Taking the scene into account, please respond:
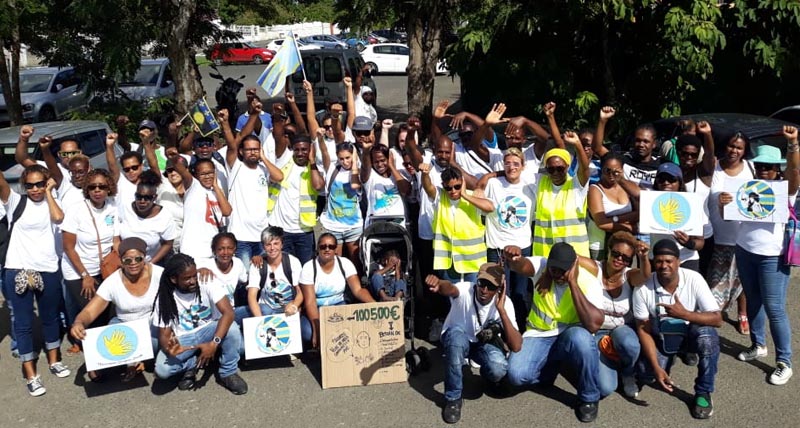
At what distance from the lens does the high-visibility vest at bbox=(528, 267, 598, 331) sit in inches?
225

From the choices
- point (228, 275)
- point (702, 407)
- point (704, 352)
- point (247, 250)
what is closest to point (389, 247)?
Result: point (247, 250)

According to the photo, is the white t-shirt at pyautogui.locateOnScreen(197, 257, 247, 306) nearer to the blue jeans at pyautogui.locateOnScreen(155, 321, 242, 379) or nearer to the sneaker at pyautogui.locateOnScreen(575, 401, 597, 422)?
the blue jeans at pyautogui.locateOnScreen(155, 321, 242, 379)

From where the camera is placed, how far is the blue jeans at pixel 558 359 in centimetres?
547

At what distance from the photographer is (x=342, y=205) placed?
7.13 meters

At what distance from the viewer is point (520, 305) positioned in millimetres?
6617

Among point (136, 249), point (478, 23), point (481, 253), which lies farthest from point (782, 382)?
point (478, 23)

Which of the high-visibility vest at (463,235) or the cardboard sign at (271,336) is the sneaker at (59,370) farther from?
the high-visibility vest at (463,235)

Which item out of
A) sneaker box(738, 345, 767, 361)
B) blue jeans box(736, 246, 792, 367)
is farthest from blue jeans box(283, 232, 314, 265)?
sneaker box(738, 345, 767, 361)

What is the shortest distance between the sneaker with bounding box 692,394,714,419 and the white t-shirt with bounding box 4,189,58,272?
5312 mm

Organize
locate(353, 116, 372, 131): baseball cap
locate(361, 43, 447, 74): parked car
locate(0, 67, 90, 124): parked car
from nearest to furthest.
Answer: locate(353, 116, 372, 131): baseball cap
locate(0, 67, 90, 124): parked car
locate(361, 43, 447, 74): parked car

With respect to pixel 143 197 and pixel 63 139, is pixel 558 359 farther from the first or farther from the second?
pixel 63 139

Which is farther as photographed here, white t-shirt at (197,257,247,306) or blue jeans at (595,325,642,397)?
white t-shirt at (197,257,247,306)

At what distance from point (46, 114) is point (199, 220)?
14.0 m

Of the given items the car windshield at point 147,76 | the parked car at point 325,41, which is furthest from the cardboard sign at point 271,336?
the parked car at point 325,41
